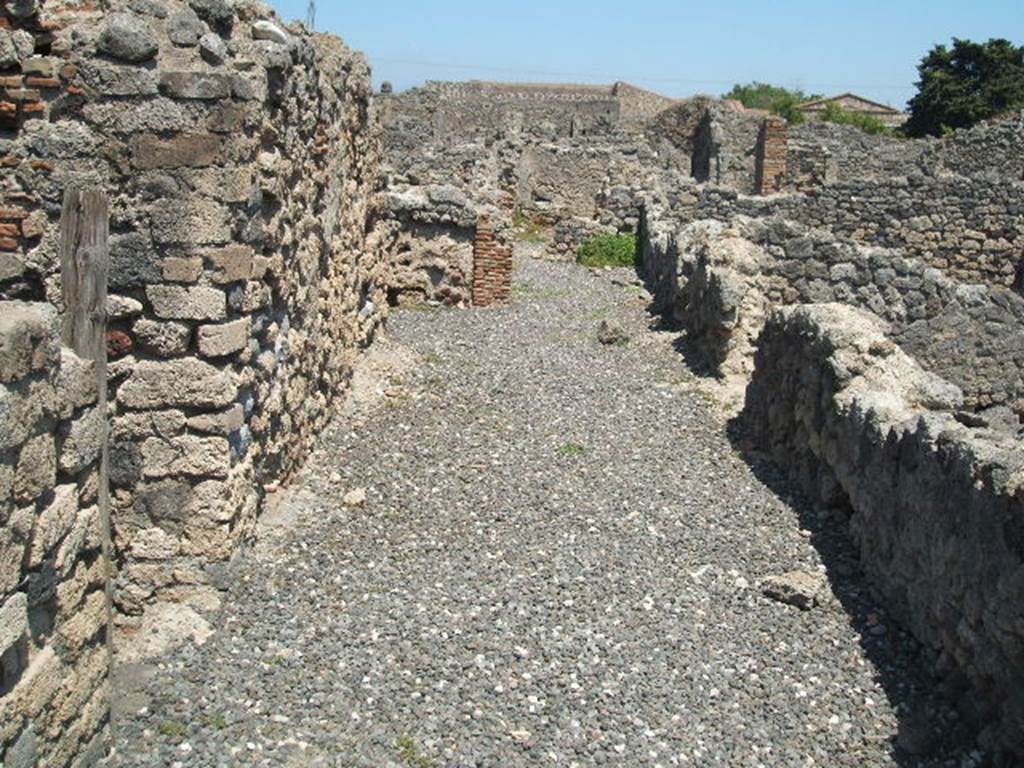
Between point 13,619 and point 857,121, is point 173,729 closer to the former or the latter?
point 13,619

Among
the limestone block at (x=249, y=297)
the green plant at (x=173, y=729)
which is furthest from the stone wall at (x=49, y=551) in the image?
the limestone block at (x=249, y=297)

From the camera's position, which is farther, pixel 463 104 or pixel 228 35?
pixel 463 104

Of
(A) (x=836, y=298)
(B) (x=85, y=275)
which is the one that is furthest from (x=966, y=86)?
(B) (x=85, y=275)

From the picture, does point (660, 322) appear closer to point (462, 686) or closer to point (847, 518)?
point (847, 518)

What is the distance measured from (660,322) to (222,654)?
9.84 m

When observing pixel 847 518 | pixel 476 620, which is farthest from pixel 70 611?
pixel 847 518

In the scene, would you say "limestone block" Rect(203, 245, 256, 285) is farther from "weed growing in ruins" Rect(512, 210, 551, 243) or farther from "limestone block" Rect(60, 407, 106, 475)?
"weed growing in ruins" Rect(512, 210, 551, 243)

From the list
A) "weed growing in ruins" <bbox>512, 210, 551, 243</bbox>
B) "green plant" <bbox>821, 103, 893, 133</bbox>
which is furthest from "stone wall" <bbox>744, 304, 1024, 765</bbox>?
"green plant" <bbox>821, 103, 893, 133</bbox>

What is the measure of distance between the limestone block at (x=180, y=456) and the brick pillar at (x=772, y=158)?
23.0 meters

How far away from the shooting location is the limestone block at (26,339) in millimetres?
3566

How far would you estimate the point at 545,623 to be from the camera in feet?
19.4

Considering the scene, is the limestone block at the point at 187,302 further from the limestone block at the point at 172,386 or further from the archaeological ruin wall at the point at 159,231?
the limestone block at the point at 172,386

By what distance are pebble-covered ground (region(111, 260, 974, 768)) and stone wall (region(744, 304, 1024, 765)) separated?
226mm

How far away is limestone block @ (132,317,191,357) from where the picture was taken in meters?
5.77
